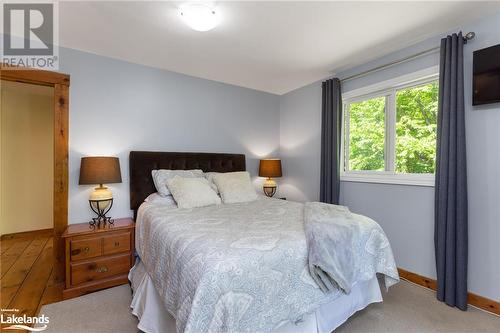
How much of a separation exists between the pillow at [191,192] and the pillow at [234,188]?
0.14 meters

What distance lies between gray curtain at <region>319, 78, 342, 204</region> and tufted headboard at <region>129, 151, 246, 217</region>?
140cm

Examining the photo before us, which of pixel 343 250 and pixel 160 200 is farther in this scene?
pixel 160 200

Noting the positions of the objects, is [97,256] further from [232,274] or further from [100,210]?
[232,274]

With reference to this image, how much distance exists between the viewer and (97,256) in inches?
89.5

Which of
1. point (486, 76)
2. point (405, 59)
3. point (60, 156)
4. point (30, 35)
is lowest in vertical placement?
point (60, 156)

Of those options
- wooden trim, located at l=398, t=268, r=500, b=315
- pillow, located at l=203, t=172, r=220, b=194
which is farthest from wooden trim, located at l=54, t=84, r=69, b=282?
wooden trim, located at l=398, t=268, r=500, b=315

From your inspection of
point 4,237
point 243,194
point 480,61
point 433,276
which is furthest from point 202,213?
point 4,237

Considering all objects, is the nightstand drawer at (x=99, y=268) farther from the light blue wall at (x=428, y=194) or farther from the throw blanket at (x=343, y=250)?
the light blue wall at (x=428, y=194)

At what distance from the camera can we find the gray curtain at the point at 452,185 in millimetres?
2018

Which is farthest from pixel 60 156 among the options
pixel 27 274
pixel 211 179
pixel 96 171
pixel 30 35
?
pixel 211 179

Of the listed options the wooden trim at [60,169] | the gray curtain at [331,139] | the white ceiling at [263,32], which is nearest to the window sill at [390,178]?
the gray curtain at [331,139]

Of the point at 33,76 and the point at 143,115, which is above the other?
the point at 33,76

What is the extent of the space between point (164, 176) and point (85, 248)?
1.01 metres

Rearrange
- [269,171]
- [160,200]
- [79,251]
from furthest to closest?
[269,171] < [160,200] < [79,251]
